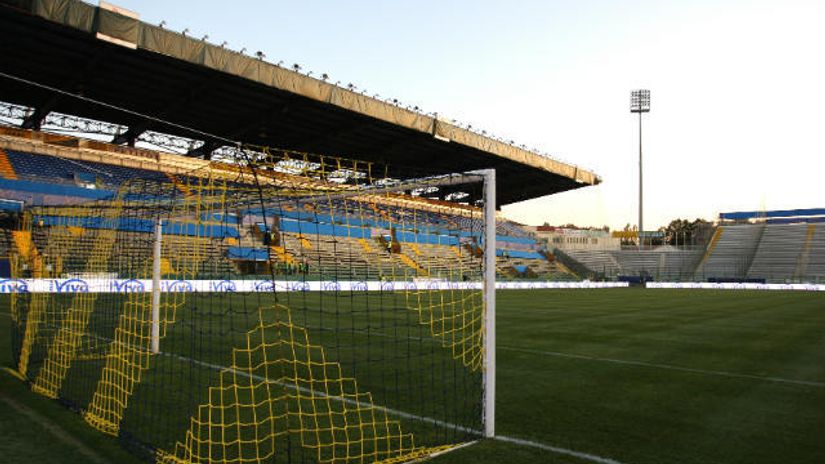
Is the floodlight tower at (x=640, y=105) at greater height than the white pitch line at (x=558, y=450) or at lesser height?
greater

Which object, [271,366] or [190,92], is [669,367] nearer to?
[271,366]

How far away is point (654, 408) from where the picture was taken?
5.70 m

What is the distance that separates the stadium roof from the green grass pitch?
665 cm

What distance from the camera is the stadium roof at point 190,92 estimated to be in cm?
1938

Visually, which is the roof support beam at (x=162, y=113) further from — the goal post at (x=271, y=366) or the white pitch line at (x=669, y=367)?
the white pitch line at (x=669, y=367)

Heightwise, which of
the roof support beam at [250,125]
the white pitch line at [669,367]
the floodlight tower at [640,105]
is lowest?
the white pitch line at [669,367]

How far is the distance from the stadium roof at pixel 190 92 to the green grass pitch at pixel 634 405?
21.8 feet

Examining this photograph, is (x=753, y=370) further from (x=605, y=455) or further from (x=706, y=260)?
(x=706, y=260)

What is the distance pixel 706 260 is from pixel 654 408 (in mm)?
58740

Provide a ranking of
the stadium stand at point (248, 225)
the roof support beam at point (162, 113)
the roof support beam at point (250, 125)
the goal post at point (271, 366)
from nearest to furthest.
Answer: the goal post at point (271, 366), the stadium stand at point (248, 225), the roof support beam at point (162, 113), the roof support beam at point (250, 125)

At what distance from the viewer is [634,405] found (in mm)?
5824

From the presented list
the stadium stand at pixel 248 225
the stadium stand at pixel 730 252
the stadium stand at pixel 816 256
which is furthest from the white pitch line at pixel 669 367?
the stadium stand at pixel 730 252

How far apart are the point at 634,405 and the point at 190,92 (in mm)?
23684

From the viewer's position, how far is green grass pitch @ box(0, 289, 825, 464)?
4270 millimetres
